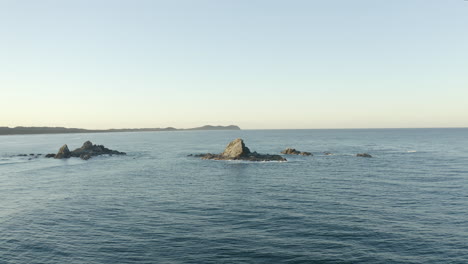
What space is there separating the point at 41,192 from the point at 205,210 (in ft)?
98.4

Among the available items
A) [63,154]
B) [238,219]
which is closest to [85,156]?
[63,154]

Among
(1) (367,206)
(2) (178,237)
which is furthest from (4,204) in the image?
(1) (367,206)

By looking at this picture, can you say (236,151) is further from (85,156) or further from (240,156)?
(85,156)

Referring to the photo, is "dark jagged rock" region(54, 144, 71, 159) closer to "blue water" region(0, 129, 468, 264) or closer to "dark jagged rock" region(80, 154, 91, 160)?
"dark jagged rock" region(80, 154, 91, 160)

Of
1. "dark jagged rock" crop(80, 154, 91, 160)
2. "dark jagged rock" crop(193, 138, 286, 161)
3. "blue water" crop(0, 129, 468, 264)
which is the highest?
"dark jagged rock" crop(193, 138, 286, 161)

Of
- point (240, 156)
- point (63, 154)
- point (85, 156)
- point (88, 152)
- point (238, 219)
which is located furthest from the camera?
point (88, 152)

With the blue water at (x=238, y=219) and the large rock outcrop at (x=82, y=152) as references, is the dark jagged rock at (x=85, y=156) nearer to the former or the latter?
the large rock outcrop at (x=82, y=152)

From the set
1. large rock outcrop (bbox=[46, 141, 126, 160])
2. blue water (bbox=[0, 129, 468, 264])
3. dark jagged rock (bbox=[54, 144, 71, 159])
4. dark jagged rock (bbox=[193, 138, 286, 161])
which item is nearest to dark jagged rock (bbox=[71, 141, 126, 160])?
large rock outcrop (bbox=[46, 141, 126, 160])

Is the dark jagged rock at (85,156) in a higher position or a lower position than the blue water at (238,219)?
higher

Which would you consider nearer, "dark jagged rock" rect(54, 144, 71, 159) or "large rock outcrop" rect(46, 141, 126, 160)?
"dark jagged rock" rect(54, 144, 71, 159)

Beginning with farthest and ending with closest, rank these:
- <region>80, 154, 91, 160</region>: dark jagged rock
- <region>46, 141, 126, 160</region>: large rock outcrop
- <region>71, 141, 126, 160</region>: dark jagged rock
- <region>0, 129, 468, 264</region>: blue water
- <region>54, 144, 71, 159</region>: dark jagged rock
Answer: <region>71, 141, 126, 160</region>: dark jagged rock, <region>46, 141, 126, 160</region>: large rock outcrop, <region>54, 144, 71, 159</region>: dark jagged rock, <region>80, 154, 91, 160</region>: dark jagged rock, <region>0, 129, 468, 264</region>: blue water

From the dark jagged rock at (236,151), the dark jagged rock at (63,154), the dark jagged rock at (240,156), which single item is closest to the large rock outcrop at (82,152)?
the dark jagged rock at (63,154)

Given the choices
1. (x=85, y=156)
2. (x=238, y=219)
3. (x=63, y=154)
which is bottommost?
(x=238, y=219)

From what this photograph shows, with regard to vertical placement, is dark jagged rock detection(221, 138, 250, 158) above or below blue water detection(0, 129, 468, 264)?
above
